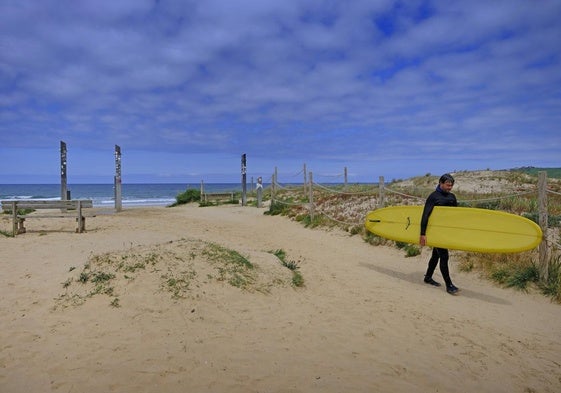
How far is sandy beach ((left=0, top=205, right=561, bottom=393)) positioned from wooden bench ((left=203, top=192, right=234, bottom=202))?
53.3 ft

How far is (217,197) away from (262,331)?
19.9 meters

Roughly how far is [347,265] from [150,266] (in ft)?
13.0

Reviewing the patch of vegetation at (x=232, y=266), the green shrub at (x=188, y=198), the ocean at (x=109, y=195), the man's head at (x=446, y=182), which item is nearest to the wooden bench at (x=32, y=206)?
the patch of vegetation at (x=232, y=266)

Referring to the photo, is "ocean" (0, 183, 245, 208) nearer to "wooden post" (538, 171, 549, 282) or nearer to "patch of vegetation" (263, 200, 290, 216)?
"patch of vegetation" (263, 200, 290, 216)

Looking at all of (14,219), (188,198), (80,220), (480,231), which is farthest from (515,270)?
(188,198)

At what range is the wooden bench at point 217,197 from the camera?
23.6 m

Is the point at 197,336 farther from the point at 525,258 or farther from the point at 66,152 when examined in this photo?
the point at 66,152

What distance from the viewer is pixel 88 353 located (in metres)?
3.69

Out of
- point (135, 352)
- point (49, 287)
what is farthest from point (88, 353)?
point (49, 287)

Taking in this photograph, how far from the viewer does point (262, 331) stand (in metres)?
4.31

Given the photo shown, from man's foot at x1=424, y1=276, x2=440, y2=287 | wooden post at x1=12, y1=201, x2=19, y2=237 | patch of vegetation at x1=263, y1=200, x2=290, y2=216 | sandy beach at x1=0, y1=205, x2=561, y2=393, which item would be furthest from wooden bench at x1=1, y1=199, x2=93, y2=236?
man's foot at x1=424, y1=276, x2=440, y2=287

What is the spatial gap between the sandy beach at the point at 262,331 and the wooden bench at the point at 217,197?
16.3 m

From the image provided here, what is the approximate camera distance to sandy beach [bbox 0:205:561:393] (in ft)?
10.9

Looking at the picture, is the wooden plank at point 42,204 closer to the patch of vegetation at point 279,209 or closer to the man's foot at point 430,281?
the patch of vegetation at point 279,209
